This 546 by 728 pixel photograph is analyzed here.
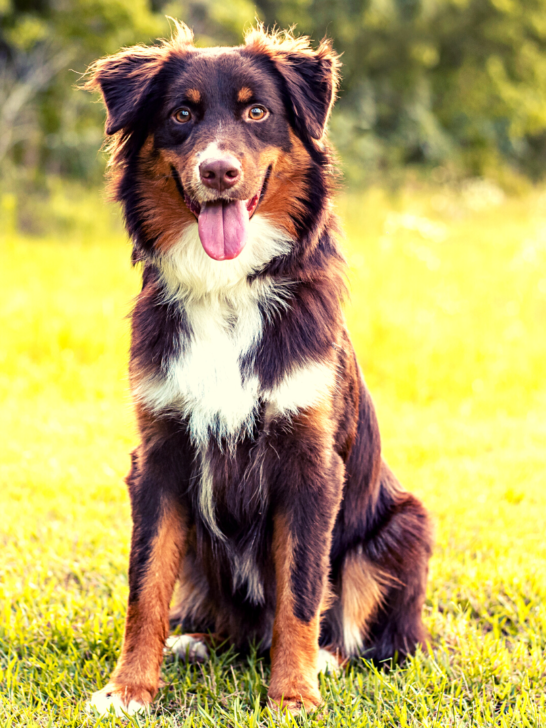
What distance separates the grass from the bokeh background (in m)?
0.01

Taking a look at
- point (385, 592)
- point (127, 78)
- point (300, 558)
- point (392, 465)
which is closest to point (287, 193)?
point (127, 78)

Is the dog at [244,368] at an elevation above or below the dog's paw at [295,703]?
above

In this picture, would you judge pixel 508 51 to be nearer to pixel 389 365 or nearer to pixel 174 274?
pixel 389 365

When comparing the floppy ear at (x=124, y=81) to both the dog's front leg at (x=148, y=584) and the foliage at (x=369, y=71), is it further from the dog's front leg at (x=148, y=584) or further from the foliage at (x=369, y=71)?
the foliage at (x=369, y=71)

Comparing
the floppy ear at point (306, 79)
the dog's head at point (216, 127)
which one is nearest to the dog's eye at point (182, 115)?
the dog's head at point (216, 127)

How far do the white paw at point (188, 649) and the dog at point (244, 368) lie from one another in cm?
2

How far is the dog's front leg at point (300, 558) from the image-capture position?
2557 millimetres

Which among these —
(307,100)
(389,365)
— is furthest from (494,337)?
(307,100)

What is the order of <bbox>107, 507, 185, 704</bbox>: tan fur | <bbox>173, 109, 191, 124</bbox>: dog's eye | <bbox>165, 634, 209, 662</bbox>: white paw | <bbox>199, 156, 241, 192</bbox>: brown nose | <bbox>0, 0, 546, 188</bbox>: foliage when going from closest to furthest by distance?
<bbox>199, 156, 241, 192</bbox>: brown nose
<bbox>107, 507, 185, 704</bbox>: tan fur
<bbox>173, 109, 191, 124</bbox>: dog's eye
<bbox>165, 634, 209, 662</bbox>: white paw
<bbox>0, 0, 546, 188</bbox>: foliage

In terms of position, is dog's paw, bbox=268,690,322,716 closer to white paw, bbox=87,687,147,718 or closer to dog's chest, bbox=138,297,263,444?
white paw, bbox=87,687,147,718

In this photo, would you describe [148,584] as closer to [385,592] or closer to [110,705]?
[110,705]

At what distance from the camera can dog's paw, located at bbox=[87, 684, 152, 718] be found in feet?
8.20

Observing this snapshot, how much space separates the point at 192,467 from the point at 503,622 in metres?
1.52

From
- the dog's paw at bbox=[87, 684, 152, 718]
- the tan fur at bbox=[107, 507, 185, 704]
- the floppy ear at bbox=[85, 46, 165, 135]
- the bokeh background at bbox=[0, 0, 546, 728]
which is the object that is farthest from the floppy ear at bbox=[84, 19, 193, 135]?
the dog's paw at bbox=[87, 684, 152, 718]
